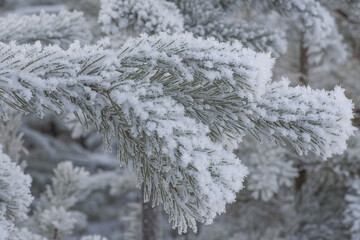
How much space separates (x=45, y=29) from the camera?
140cm

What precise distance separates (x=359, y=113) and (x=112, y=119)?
4.29ft

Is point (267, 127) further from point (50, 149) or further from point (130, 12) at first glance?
point (50, 149)

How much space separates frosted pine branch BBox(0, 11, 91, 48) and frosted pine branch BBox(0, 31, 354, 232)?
2.10 feet

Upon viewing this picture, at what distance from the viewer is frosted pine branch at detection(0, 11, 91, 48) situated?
1313 millimetres

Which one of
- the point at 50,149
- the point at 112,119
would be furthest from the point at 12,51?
the point at 50,149

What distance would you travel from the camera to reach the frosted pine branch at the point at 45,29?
51.7 inches

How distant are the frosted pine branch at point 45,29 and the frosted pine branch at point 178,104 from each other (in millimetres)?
640

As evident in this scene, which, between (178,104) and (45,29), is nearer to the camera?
(178,104)

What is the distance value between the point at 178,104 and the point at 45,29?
83cm

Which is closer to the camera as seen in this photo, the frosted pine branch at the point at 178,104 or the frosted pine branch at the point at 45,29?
the frosted pine branch at the point at 178,104

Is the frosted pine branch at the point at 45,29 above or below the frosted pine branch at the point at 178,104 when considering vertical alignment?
above

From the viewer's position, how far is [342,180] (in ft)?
8.77

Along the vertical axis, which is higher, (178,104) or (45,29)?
(45,29)

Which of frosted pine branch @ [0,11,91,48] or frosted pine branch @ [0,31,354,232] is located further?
frosted pine branch @ [0,11,91,48]
